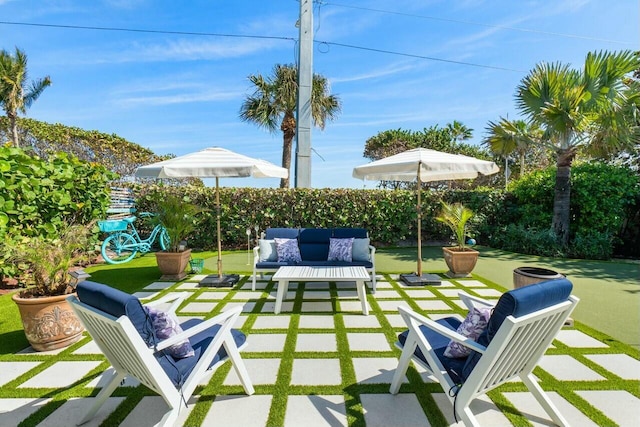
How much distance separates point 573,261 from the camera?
23.3 ft

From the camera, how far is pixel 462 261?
568 centimetres

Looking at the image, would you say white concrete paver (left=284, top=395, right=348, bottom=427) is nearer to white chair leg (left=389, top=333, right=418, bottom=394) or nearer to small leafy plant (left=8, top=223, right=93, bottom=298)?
white chair leg (left=389, top=333, right=418, bottom=394)

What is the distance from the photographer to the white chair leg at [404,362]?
7.07 feet

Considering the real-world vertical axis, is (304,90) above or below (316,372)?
above

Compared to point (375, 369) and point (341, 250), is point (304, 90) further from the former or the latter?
point (375, 369)

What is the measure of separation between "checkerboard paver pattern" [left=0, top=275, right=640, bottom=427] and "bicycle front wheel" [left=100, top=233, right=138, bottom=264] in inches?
177

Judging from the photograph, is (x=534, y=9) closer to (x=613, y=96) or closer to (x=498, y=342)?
(x=613, y=96)

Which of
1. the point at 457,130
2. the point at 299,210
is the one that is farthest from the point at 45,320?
the point at 457,130

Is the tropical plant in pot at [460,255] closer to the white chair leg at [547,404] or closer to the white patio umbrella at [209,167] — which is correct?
the white patio umbrella at [209,167]

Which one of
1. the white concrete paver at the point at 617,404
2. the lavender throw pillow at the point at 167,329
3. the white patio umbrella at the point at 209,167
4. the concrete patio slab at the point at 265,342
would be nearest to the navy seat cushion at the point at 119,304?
the lavender throw pillow at the point at 167,329

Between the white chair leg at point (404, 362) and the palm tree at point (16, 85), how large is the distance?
18049mm

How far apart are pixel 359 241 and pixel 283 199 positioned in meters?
4.03

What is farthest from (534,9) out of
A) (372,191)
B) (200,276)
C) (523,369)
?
(200,276)

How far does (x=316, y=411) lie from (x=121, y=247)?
6.80m
